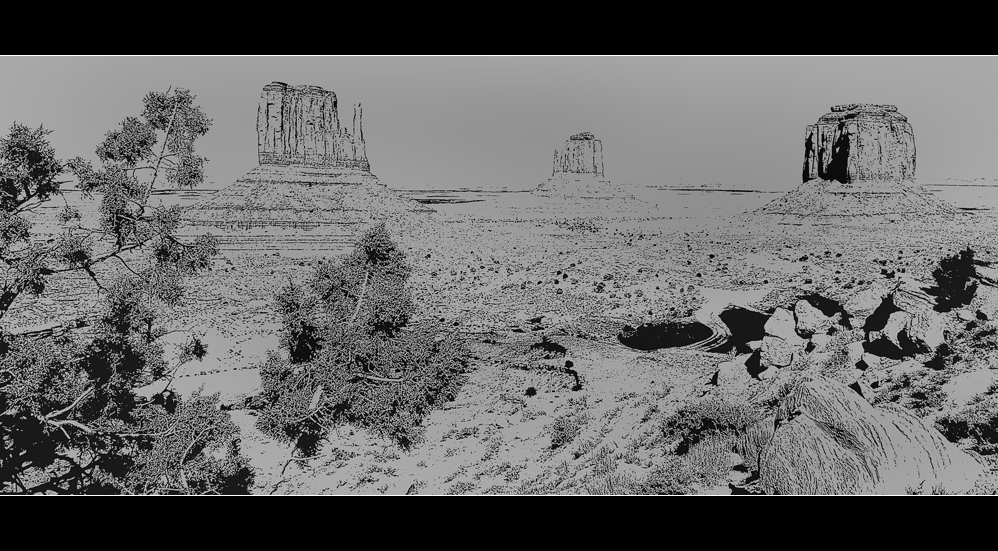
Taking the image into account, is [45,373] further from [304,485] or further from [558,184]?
[558,184]

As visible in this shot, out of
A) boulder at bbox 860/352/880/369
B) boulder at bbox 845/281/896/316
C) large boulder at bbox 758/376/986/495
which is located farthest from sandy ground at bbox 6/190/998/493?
large boulder at bbox 758/376/986/495

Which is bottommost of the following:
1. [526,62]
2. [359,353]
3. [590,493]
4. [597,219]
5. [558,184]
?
[590,493]

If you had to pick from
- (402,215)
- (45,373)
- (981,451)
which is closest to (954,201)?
(981,451)

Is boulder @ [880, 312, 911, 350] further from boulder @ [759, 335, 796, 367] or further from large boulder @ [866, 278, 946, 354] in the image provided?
boulder @ [759, 335, 796, 367]

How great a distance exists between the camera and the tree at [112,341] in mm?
5902

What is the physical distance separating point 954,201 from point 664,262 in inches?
210

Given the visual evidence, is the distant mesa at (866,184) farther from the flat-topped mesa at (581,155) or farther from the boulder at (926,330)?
the flat-topped mesa at (581,155)

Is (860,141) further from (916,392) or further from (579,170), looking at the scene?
(916,392)

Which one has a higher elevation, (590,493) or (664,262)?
(664,262)

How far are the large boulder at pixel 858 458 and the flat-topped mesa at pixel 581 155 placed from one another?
5.55m

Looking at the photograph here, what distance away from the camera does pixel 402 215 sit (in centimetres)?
1107

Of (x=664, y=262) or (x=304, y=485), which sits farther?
(x=664, y=262)

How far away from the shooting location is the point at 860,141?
14.3 m

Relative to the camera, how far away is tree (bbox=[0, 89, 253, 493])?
590cm
